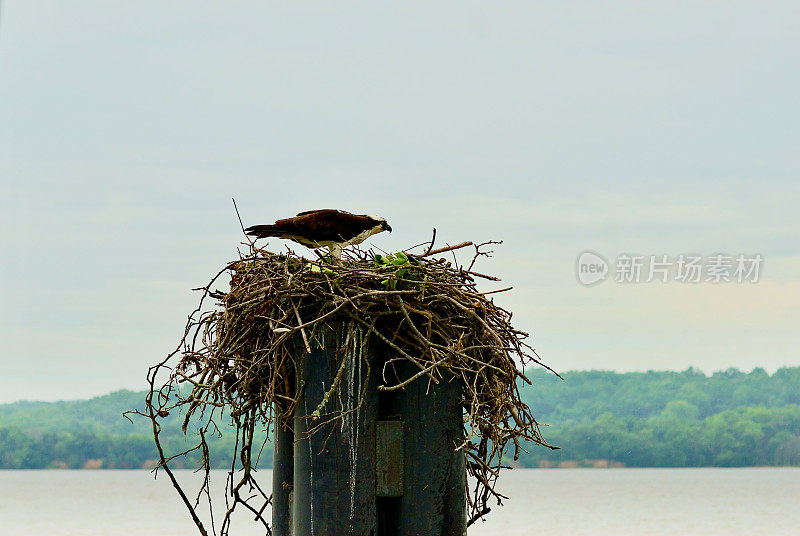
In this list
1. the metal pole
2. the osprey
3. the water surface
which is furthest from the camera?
the water surface

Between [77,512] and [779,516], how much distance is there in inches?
1251

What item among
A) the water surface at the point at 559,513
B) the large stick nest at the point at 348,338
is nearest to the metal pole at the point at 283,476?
the large stick nest at the point at 348,338

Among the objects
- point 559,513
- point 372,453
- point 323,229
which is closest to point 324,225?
point 323,229

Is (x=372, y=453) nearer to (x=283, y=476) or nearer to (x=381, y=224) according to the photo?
(x=283, y=476)

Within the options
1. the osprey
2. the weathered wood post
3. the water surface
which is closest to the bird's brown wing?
the osprey

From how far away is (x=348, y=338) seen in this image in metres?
4.68

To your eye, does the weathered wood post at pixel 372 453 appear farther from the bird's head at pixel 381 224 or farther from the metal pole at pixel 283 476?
the bird's head at pixel 381 224

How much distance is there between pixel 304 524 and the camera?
473 cm

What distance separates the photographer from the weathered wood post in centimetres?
467

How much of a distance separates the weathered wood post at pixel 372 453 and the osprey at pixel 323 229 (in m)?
0.62

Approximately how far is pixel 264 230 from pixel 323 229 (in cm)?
33

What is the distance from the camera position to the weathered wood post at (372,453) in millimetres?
4668

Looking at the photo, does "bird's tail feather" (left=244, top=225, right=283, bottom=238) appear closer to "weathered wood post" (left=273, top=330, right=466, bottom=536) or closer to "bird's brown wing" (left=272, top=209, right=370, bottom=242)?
"bird's brown wing" (left=272, top=209, right=370, bottom=242)

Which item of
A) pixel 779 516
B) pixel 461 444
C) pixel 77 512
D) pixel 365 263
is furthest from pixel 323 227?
pixel 77 512
